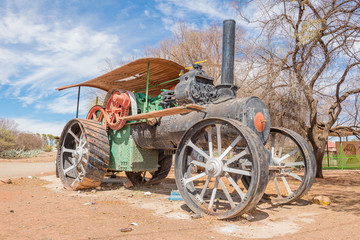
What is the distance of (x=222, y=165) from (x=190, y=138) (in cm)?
78

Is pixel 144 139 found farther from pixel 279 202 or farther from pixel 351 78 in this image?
pixel 351 78

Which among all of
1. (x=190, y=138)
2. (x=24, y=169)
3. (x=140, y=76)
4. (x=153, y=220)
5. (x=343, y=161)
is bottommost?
(x=24, y=169)

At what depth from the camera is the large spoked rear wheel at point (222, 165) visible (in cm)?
425

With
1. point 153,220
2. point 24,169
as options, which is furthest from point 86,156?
point 24,169

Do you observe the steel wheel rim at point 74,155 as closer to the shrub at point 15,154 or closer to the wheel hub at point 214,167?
the wheel hub at point 214,167

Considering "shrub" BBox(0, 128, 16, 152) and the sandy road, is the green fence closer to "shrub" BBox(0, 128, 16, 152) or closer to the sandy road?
the sandy road

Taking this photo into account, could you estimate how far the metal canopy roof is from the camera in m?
7.36

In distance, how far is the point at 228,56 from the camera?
6.30m

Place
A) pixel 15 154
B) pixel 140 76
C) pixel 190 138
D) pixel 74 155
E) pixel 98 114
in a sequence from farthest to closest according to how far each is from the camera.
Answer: pixel 15 154, pixel 98 114, pixel 140 76, pixel 74 155, pixel 190 138

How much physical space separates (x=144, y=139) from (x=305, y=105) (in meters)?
6.64

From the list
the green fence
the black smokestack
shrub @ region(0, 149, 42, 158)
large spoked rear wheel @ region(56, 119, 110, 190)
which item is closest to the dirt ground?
large spoked rear wheel @ region(56, 119, 110, 190)

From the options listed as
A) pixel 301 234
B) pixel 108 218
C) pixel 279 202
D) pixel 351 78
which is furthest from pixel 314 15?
pixel 108 218

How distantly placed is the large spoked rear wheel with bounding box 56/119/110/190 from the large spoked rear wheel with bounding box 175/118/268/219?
256cm

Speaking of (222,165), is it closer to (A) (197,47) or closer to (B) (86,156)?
(B) (86,156)
